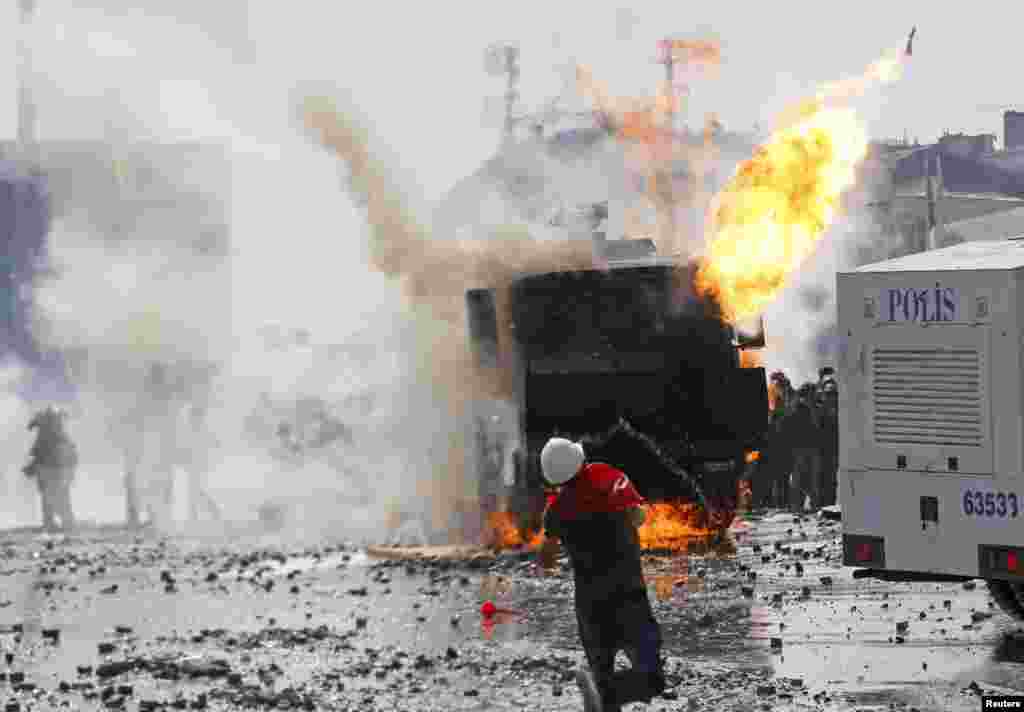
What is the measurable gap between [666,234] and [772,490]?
8.61m

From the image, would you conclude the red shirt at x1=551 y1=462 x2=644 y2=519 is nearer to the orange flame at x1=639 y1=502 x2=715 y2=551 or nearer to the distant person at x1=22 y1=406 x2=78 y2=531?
the orange flame at x1=639 y1=502 x2=715 y2=551

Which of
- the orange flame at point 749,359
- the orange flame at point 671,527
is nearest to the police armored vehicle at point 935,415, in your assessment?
the orange flame at point 749,359

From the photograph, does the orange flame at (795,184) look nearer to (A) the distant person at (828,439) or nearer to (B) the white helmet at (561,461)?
(A) the distant person at (828,439)

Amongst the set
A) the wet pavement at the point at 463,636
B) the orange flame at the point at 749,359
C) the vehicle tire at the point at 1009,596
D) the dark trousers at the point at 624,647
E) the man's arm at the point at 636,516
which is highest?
the orange flame at the point at 749,359

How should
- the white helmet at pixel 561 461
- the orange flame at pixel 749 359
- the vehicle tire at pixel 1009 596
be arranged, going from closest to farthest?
the white helmet at pixel 561 461, the vehicle tire at pixel 1009 596, the orange flame at pixel 749 359

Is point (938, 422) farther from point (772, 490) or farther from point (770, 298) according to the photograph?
point (772, 490)

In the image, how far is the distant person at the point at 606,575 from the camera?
11656mm

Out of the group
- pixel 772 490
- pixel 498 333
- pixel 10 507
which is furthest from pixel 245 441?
pixel 498 333

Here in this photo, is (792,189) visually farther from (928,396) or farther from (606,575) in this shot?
(606,575)

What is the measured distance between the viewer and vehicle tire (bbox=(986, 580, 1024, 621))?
50.8ft

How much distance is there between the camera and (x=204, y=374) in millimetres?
42219

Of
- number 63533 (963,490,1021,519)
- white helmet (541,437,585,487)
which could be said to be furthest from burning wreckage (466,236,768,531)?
white helmet (541,437,585,487)

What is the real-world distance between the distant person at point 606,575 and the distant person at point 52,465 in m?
23.0

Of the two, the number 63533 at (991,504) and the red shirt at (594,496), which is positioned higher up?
the red shirt at (594,496)
